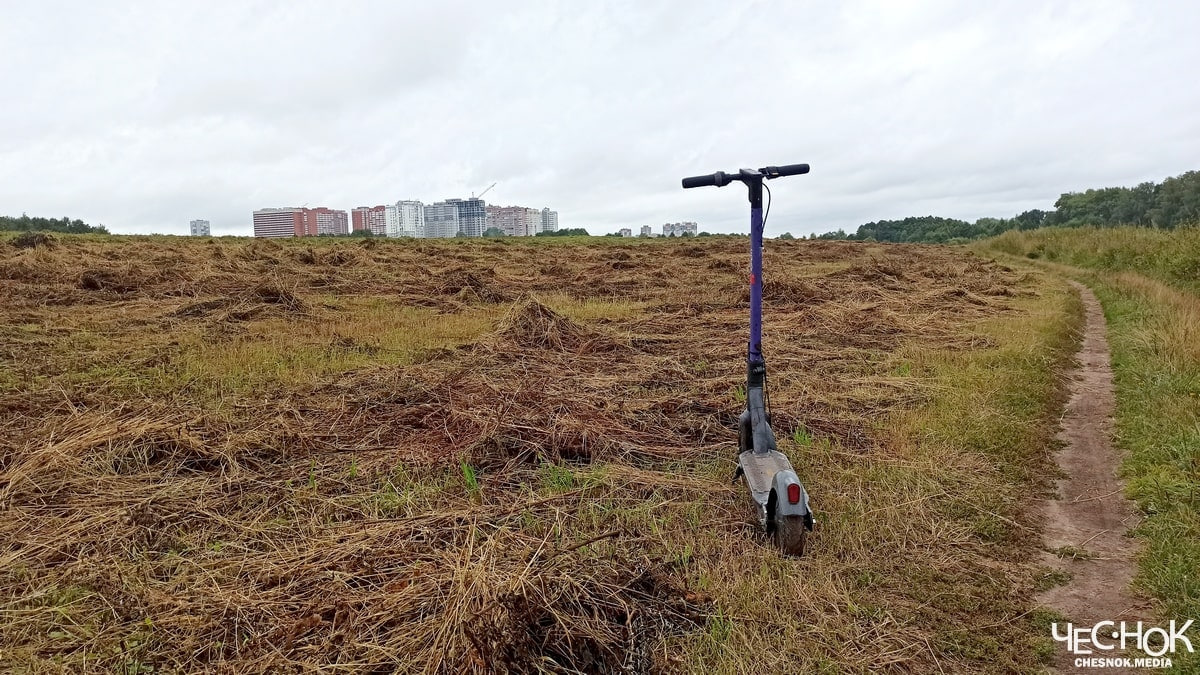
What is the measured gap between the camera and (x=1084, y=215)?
4944 cm

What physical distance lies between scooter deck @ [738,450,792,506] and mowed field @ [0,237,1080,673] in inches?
8.2

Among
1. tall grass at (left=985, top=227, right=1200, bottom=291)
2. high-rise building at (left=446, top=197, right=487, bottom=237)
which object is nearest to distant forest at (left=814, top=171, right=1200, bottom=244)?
tall grass at (left=985, top=227, right=1200, bottom=291)

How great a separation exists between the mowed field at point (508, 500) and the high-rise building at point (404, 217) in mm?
64195

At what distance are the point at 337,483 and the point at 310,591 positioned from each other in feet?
Result: 4.15

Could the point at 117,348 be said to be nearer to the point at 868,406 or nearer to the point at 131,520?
the point at 131,520

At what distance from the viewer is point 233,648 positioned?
7.91 ft

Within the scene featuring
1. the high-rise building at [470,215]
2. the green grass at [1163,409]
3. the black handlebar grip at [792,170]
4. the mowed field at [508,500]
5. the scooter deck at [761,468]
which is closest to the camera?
the mowed field at [508,500]

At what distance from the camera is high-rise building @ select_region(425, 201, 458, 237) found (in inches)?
2714

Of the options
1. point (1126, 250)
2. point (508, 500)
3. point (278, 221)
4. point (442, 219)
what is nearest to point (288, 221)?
point (278, 221)

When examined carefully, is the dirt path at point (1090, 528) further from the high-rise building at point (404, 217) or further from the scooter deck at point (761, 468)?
the high-rise building at point (404, 217)

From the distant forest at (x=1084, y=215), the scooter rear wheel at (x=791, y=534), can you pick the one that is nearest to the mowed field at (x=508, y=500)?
the scooter rear wheel at (x=791, y=534)

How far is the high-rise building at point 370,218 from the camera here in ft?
228

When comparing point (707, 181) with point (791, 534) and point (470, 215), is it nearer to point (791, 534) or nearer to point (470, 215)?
point (791, 534)

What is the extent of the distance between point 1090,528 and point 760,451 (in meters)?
1.84
